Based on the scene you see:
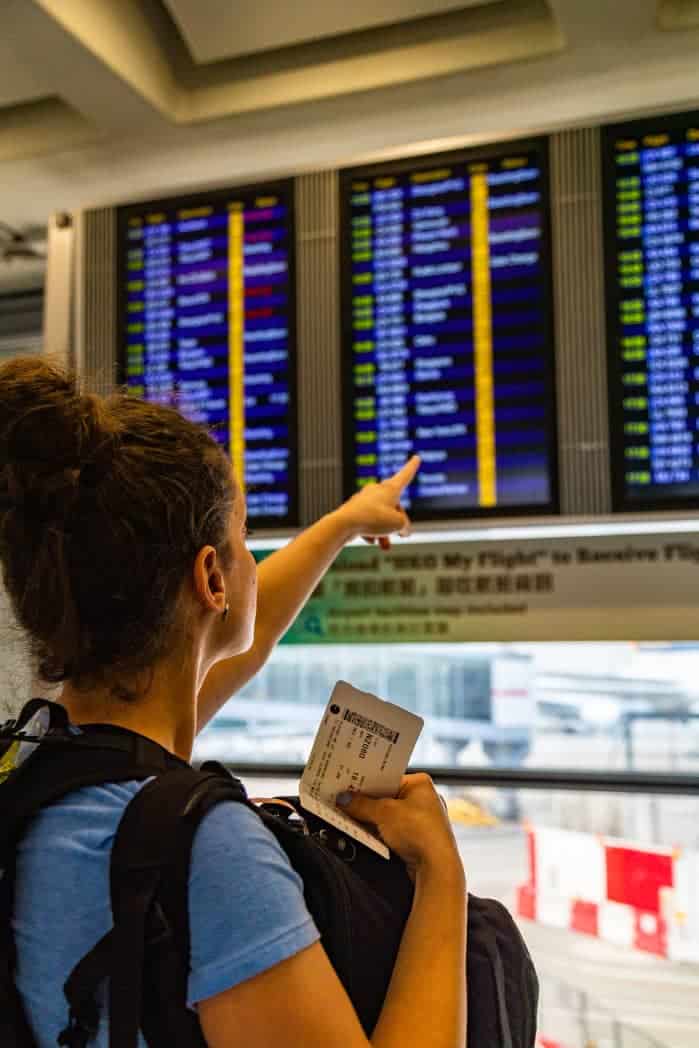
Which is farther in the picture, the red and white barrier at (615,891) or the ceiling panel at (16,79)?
the ceiling panel at (16,79)

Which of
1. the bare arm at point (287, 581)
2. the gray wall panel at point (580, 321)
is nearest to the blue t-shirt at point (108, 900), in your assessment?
the bare arm at point (287, 581)

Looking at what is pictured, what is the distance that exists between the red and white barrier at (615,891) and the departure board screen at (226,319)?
3.05 feet

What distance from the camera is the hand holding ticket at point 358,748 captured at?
1005mm

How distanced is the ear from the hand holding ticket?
0.16 metres

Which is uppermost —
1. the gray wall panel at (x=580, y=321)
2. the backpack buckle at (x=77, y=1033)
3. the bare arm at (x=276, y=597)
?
the gray wall panel at (x=580, y=321)

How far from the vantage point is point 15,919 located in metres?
0.80

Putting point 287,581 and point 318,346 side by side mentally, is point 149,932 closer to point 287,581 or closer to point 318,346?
point 287,581

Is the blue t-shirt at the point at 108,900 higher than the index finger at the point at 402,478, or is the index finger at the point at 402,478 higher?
the index finger at the point at 402,478

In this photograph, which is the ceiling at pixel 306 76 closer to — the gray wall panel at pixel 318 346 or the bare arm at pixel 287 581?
the gray wall panel at pixel 318 346

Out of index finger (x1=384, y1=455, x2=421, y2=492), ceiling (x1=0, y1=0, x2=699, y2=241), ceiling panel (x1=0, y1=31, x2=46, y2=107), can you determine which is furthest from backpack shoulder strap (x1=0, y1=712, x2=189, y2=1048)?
ceiling panel (x1=0, y1=31, x2=46, y2=107)

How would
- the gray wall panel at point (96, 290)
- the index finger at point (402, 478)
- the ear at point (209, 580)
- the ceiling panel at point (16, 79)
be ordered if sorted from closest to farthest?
1. the ear at point (209, 580)
2. the index finger at point (402, 478)
3. the ceiling panel at point (16, 79)
4. the gray wall panel at point (96, 290)

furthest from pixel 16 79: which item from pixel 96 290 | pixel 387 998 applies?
pixel 387 998

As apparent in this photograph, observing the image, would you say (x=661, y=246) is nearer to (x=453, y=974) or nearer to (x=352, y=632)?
(x=352, y=632)

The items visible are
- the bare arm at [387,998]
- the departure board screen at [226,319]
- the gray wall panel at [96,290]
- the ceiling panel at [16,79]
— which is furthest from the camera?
the gray wall panel at [96,290]
